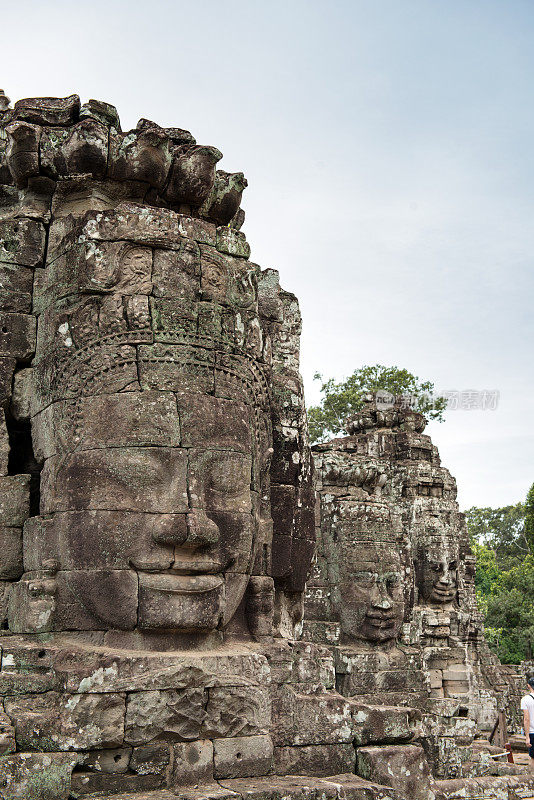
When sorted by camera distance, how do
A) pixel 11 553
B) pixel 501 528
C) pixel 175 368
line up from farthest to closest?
pixel 501 528
pixel 11 553
pixel 175 368

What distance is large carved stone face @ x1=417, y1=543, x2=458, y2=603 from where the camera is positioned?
16.5 meters

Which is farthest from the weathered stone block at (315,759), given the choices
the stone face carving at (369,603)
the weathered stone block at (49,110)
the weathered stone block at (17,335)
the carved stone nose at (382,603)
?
the carved stone nose at (382,603)

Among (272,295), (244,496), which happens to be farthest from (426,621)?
(244,496)

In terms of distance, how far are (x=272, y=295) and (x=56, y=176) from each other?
2135 millimetres

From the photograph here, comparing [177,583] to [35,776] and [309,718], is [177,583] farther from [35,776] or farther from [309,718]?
[309,718]

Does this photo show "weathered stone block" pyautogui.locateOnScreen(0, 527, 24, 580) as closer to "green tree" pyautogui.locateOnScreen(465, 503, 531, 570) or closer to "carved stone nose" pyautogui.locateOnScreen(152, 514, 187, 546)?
"carved stone nose" pyautogui.locateOnScreen(152, 514, 187, 546)

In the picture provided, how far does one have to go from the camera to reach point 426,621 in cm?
1636

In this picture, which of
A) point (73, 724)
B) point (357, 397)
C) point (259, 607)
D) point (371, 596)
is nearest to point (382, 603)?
point (371, 596)

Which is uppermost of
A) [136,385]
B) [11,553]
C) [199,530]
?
[136,385]

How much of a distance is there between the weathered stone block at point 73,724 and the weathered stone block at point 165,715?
67mm

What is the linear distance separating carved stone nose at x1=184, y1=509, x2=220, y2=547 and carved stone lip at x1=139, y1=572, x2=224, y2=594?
0.20 meters

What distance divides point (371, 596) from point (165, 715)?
6257mm

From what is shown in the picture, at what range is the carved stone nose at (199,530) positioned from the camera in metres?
5.02

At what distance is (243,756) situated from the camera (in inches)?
198
